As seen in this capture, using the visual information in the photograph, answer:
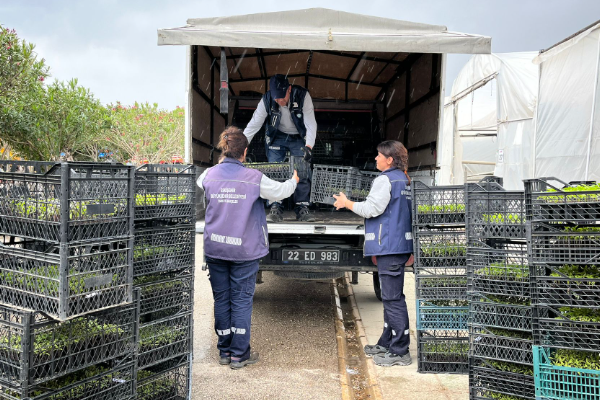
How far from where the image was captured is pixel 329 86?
32.9 ft

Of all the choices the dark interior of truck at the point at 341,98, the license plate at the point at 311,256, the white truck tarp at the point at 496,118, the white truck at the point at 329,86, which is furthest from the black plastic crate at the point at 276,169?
the white truck tarp at the point at 496,118

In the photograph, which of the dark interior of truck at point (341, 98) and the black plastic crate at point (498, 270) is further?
the dark interior of truck at point (341, 98)

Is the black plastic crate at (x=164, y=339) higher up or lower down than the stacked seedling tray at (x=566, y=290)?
lower down

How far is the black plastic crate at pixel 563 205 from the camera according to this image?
2727mm

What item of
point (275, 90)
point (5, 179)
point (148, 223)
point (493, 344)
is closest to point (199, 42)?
point (275, 90)

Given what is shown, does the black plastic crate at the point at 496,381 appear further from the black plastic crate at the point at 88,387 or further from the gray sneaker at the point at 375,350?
the black plastic crate at the point at 88,387

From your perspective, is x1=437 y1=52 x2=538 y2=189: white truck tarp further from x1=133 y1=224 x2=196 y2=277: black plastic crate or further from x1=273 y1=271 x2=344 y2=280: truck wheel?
x1=133 y1=224 x2=196 y2=277: black plastic crate

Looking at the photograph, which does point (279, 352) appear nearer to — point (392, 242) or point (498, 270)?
point (392, 242)

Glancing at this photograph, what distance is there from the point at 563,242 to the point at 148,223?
259 cm

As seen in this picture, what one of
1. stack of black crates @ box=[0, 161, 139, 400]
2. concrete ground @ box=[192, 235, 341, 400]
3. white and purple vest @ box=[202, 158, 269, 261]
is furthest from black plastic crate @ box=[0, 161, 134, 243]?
concrete ground @ box=[192, 235, 341, 400]

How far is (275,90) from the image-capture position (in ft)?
20.9

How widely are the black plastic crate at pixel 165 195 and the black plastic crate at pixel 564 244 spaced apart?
2276 mm

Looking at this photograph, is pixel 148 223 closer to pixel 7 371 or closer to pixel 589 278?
pixel 7 371

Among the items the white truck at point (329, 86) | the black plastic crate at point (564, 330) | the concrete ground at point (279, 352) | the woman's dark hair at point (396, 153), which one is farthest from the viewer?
the white truck at point (329, 86)
